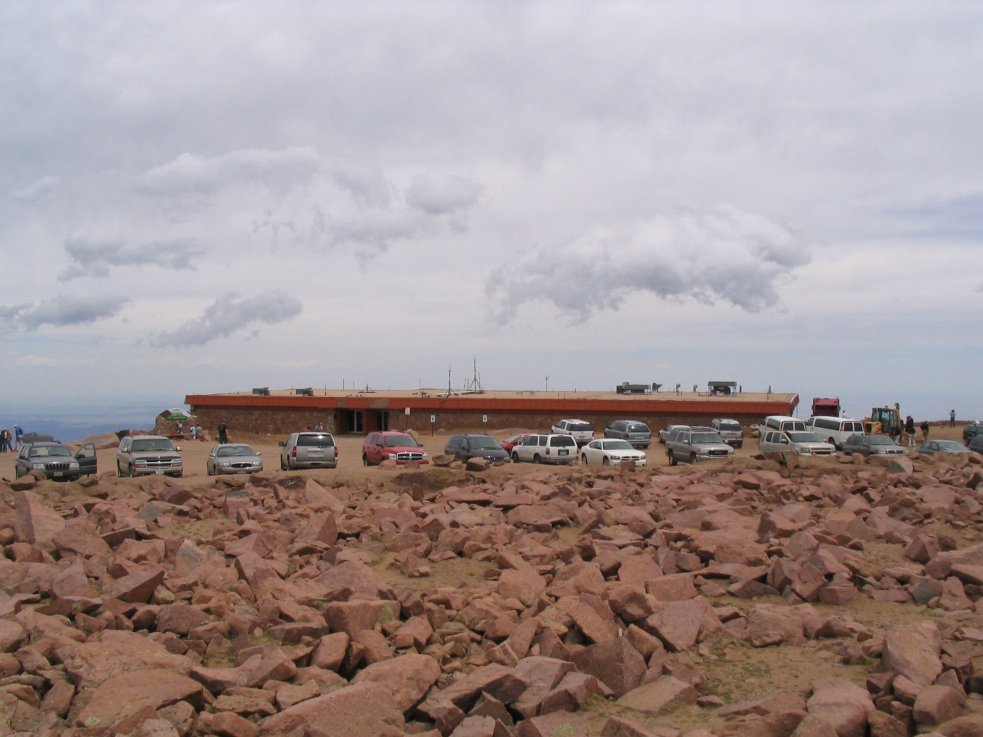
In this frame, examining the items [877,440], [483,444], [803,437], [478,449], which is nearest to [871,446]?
[877,440]

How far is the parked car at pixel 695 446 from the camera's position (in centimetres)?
3384

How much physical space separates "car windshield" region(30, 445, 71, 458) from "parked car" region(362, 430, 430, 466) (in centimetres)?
1057

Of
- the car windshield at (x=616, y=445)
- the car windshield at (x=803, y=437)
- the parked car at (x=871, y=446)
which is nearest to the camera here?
the car windshield at (x=616, y=445)

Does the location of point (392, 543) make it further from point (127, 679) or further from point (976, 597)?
point (976, 597)

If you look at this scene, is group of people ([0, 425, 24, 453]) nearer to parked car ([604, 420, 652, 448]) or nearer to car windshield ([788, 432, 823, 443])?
parked car ([604, 420, 652, 448])

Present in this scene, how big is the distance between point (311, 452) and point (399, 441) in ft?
11.5

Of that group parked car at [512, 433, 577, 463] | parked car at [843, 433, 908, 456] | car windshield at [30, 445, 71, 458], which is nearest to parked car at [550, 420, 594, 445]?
parked car at [512, 433, 577, 463]

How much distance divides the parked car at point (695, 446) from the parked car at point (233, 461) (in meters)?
16.0

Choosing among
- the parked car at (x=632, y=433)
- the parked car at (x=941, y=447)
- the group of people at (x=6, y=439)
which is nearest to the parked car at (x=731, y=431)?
the parked car at (x=632, y=433)

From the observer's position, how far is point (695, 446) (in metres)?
34.2

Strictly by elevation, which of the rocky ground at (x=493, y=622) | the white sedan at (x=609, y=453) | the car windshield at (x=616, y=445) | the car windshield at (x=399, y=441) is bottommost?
the rocky ground at (x=493, y=622)

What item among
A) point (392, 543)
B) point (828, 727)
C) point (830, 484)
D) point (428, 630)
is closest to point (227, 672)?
point (428, 630)

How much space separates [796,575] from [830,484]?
38.8 feet

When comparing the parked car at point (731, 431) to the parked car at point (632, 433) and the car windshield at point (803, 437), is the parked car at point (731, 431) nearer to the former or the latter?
the parked car at point (632, 433)
